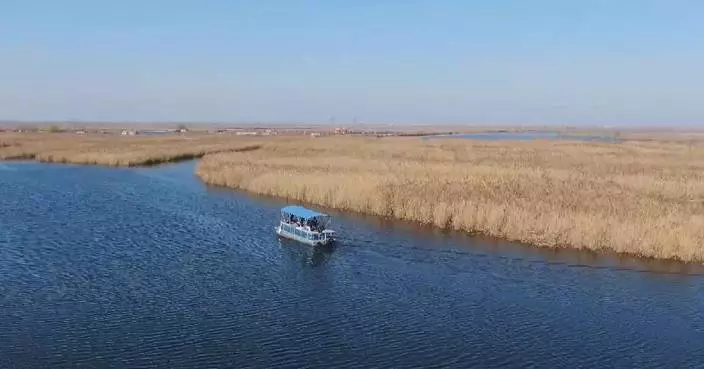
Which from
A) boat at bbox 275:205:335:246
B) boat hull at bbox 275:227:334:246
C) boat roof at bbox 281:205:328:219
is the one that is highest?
boat roof at bbox 281:205:328:219

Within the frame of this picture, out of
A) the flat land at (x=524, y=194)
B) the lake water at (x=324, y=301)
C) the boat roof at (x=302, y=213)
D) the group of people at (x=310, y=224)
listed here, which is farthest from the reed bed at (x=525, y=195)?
the group of people at (x=310, y=224)

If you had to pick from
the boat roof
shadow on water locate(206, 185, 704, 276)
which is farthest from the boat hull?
the boat roof

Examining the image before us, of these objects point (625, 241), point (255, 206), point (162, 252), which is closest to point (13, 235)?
point (162, 252)

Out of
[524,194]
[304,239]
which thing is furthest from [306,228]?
[524,194]

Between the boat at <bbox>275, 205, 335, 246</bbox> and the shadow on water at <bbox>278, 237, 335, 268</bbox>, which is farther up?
the boat at <bbox>275, 205, 335, 246</bbox>

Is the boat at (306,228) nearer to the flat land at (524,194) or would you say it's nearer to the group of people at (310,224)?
the group of people at (310,224)

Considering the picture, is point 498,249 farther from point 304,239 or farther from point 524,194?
point 304,239

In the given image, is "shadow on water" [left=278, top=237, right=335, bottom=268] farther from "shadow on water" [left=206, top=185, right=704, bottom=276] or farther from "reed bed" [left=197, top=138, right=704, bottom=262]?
"reed bed" [left=197, top=138, right=704, bottom=262]
